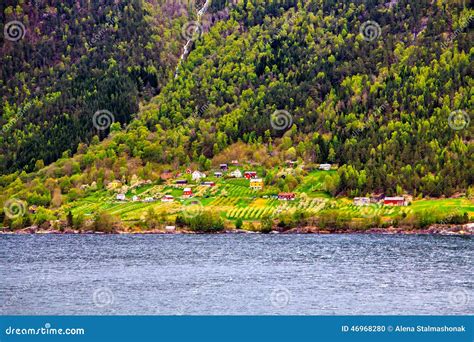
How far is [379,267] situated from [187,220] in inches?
3271

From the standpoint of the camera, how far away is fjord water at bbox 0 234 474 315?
87562mm

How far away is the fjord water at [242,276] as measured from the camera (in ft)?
287

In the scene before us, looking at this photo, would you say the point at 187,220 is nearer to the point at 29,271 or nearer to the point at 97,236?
the point at 97,236

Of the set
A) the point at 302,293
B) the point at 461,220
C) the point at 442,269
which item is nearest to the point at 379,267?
the point at 442,269

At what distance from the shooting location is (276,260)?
132m

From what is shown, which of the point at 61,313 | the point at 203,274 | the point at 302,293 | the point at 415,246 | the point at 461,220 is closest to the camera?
the point at 61,313

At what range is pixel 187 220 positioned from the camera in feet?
655

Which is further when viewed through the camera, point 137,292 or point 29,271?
point 29,271

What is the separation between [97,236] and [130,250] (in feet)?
133

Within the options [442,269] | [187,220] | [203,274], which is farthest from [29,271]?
[187,220]

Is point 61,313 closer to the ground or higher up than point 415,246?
higher up

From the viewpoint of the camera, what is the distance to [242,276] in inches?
4473

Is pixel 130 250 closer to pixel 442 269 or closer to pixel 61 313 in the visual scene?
pixel 442 269

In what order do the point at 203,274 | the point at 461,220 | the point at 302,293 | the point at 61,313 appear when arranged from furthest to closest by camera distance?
the point at 461,220, the point at 203,274, the point at 302,293, the point at 61,313
